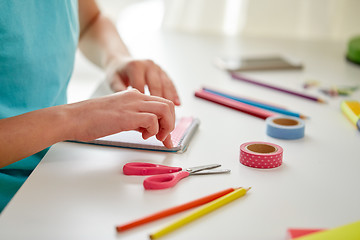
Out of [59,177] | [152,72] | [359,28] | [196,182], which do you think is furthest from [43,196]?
[359,28]

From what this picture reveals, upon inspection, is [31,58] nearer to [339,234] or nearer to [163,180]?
[163,180]

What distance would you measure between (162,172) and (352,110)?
0.40 meters

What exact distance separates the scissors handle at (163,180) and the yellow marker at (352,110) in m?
0.36

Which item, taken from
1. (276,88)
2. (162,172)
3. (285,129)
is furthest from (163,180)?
(276,88)

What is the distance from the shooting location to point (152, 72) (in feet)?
2.81

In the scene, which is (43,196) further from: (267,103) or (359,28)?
(359,28)

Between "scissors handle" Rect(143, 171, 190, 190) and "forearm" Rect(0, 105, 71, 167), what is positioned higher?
"forearm" Rect(0, 105, 71, 167)

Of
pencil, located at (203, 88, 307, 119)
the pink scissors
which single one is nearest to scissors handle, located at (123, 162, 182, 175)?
the pink scissors

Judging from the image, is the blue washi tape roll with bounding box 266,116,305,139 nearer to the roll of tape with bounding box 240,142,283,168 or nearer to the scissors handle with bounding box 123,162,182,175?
the roll of tape with bounding box 240,142,283,168

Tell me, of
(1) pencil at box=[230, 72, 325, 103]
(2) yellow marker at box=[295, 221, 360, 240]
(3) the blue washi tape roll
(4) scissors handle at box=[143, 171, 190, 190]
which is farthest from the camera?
(1) pencil at box=[230, 72, 325, 103]

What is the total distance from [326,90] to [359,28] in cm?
70

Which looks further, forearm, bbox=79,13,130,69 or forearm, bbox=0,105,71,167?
forearm, bbox=79,13,130,69

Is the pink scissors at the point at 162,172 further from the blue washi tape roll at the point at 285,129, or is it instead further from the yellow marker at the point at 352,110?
the yellow marker at the point at 352,110

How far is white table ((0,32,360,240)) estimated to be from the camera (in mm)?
494
